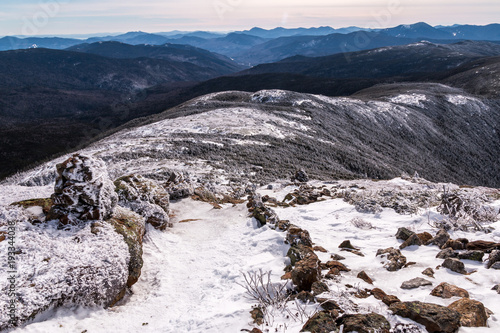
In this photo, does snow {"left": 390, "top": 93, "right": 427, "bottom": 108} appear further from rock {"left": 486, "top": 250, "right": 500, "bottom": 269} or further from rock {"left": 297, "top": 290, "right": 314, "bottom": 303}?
rock {"left": 297, "top": 290, "right": 314, "bottom": 303}

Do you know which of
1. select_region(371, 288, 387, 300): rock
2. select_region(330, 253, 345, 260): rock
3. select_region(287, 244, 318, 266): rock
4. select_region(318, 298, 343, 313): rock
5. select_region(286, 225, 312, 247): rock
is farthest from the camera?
select_region(286, 225, 312, 247): rock

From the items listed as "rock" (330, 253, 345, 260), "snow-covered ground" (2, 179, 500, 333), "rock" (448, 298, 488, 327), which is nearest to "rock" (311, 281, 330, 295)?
"snow-covered ground" (2, 179, 500, 333)

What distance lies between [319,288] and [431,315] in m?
1.77

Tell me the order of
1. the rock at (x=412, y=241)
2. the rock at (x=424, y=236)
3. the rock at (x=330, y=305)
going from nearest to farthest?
the rock at (x=330, y=305)
the rock at (x=412, y=241)
the rock at (x=424, y=236)

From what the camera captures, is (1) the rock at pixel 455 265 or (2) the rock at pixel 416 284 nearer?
(2) the rock at pixel 416 284

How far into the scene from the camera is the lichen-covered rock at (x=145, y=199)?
9320 millimetres

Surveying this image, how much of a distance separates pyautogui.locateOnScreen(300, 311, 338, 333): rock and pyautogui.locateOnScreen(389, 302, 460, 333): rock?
100 cm

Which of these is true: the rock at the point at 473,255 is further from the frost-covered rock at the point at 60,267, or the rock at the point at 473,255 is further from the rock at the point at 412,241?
the frost-covered rock at the point at 60,267

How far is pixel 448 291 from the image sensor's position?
15.9 ft

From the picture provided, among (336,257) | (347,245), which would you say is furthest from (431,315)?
(347,245)

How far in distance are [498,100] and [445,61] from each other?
136130 mm

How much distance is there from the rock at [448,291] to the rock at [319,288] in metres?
1.79

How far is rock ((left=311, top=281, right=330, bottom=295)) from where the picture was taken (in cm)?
516

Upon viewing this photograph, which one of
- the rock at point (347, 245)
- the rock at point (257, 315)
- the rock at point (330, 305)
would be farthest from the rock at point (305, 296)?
the rock at point (347, 245)
